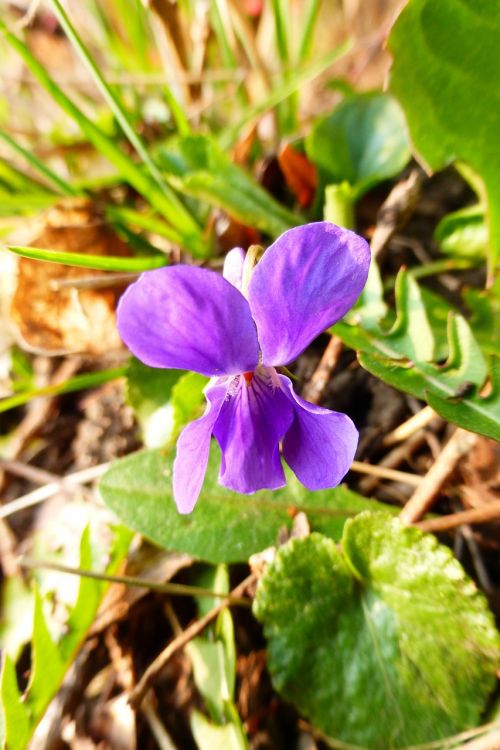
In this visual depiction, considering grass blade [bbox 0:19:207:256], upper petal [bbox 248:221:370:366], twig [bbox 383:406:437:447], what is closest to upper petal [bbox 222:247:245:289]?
upper petal [bbox 248:221:370:366]

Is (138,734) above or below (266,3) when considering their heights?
below

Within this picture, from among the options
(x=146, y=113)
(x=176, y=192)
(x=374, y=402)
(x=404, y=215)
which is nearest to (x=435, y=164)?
(x=404, y=215)

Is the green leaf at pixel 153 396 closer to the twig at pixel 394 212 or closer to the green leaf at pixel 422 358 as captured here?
the green leaf at pixel 422 358

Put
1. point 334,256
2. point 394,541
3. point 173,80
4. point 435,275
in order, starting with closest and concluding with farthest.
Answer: point 334,256
point 394,541
point 435,275
point 173,80

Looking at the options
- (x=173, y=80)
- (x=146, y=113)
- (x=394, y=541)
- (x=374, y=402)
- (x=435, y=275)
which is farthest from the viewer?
(x=146, y=113)

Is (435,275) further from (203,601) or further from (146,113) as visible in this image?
(146,113)

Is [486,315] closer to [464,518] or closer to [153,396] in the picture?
[464,518]

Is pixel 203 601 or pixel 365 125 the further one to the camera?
pixel 365 125
